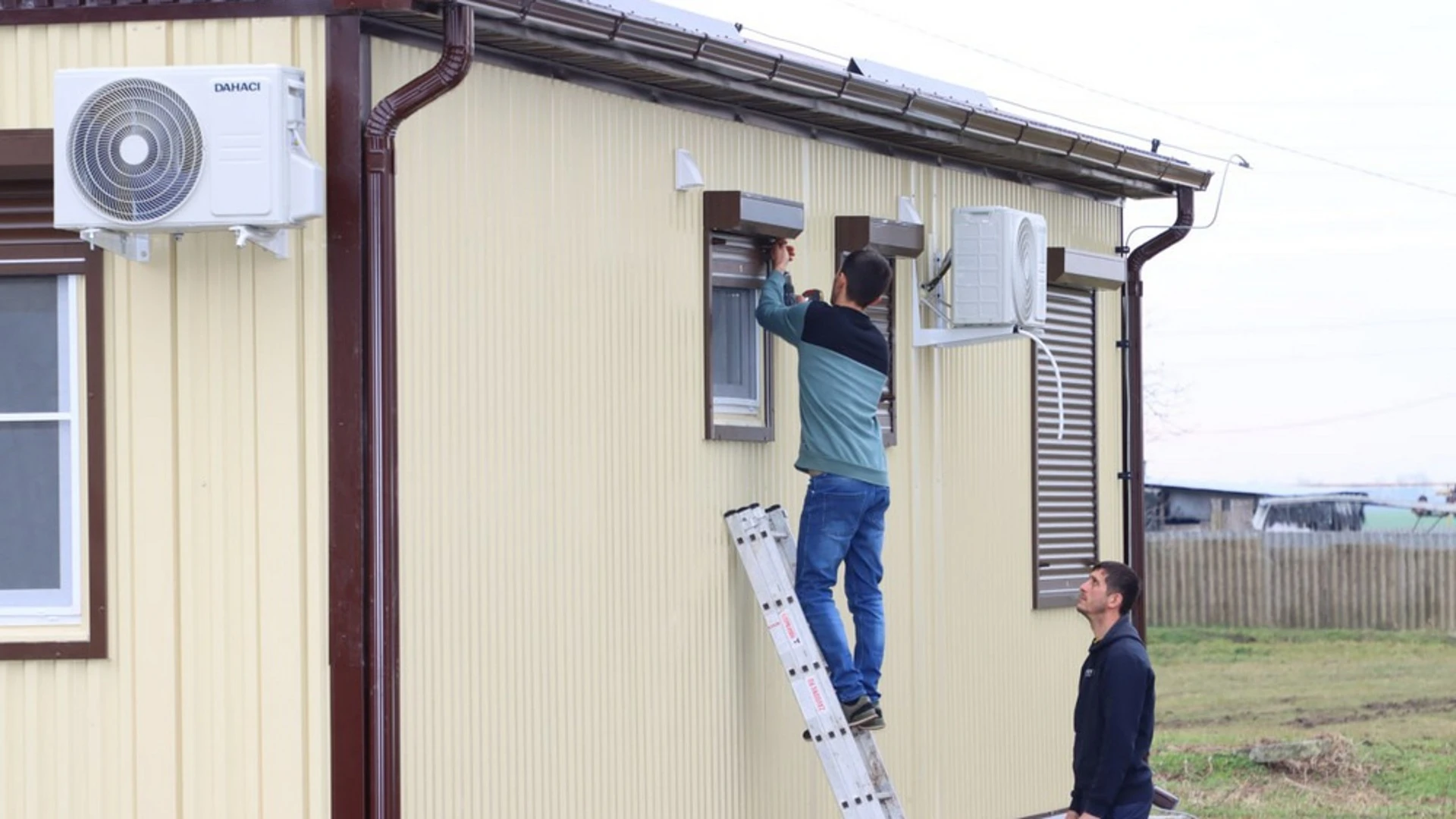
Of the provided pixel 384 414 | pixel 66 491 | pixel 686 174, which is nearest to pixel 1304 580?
pixel 686 174

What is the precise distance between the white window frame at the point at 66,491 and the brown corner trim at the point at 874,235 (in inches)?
161

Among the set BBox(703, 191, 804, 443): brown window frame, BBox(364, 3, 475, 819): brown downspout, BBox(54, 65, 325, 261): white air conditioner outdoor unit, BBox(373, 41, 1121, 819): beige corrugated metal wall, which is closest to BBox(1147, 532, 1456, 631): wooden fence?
BBox(373, 41, 1121, 819): beige corrugated metal wall

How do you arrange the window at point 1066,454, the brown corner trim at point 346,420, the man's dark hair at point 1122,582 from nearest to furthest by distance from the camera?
1. the brown corner trim at point 346,420
2. the man's dark hair at point 1122,582
3. the window at point 1066,454

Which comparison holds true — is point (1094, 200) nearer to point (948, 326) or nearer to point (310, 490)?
point (948, 326)

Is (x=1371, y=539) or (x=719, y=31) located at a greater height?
(x=719, y=31)

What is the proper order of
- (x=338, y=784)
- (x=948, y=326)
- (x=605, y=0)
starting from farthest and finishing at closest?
(x=948, y=326) < (x=605, y=0) < (x=338, y=784)

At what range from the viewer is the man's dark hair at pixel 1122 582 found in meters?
8.74

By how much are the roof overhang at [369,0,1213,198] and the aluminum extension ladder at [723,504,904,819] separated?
2.05 metres

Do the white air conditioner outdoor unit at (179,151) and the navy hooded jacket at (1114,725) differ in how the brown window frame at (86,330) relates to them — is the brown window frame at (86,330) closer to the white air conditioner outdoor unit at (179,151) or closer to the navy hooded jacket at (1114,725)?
the white air conditioner outdoor unit at (179,151)

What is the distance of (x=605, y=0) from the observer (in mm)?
9984

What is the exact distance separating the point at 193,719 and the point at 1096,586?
3336 millimetres

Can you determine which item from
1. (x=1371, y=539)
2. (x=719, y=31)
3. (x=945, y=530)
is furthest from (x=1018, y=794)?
(x=1371, y=539)

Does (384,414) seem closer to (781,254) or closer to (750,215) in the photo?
(750,215)

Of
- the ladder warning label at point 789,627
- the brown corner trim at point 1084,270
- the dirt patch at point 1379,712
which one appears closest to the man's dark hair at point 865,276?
the ladder warning label at point 789,627
